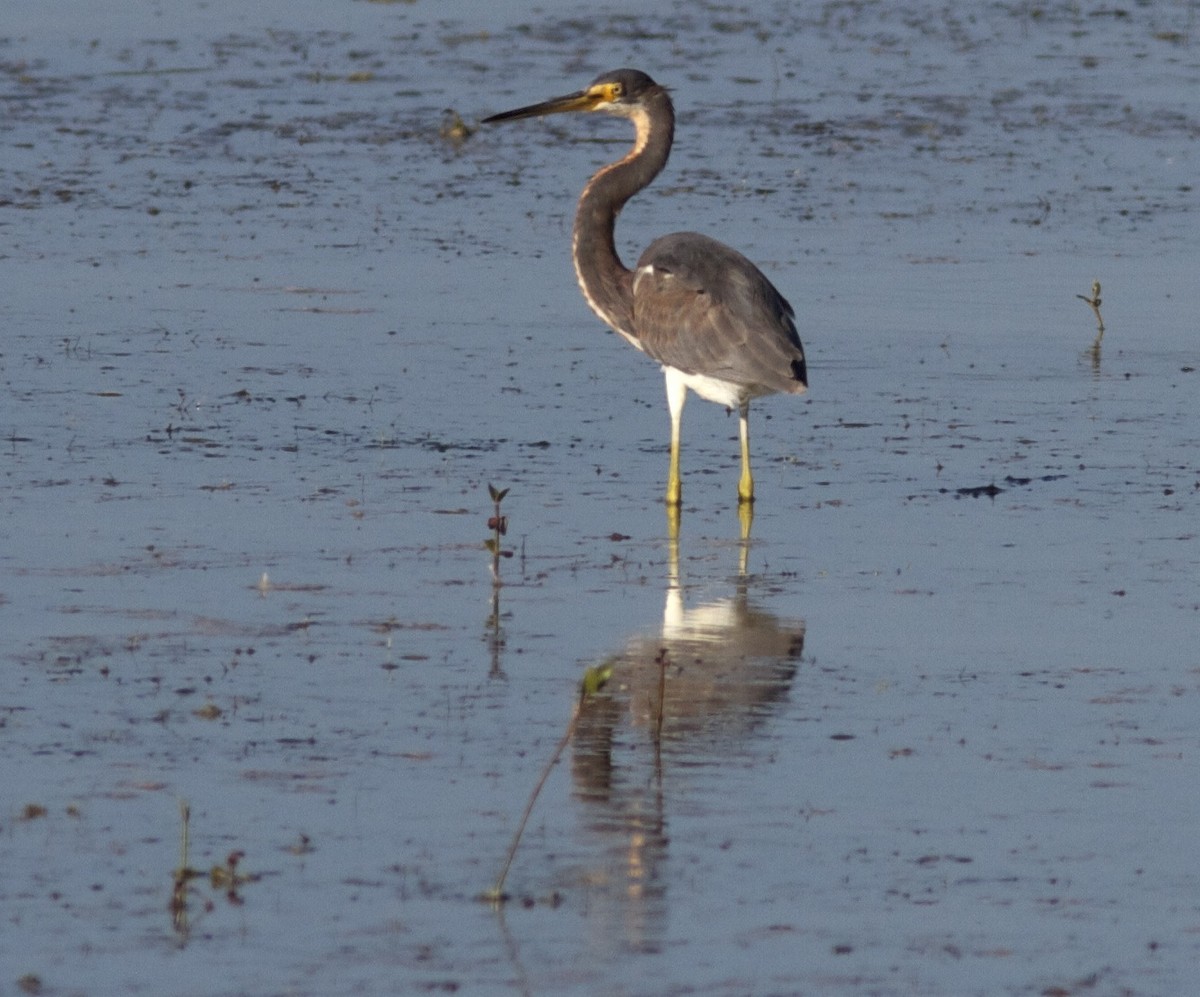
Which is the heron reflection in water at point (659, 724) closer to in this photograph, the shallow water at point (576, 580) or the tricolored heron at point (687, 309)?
the shallow water at point (576, 580)

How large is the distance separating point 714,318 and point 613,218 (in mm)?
1465

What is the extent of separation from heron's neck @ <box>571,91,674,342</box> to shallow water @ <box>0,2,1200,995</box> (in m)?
0.82

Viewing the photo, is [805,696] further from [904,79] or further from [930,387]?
[904,79]

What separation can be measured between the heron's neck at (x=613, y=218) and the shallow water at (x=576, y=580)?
2.70 feet

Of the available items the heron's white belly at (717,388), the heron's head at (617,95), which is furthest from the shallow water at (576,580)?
the heron's head at (617,95)

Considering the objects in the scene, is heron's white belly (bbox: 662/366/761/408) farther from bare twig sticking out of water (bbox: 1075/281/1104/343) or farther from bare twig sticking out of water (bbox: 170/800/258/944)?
bare twig sticking out of water (bbox: 170/800/258/944)

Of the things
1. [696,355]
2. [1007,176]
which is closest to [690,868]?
[696,355]

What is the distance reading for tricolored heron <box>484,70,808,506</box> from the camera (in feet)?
39.6

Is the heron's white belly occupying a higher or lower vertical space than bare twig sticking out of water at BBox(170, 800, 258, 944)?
higher

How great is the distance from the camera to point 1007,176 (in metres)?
22.2

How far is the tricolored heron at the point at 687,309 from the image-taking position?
12.1m

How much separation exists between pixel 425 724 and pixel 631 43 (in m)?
23.2

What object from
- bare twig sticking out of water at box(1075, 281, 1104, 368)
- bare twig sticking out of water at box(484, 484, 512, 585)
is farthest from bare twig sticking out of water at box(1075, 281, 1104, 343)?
bare twig sticking out of water at box(484, 484, 512, 585)

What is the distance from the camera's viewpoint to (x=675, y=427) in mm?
12242
